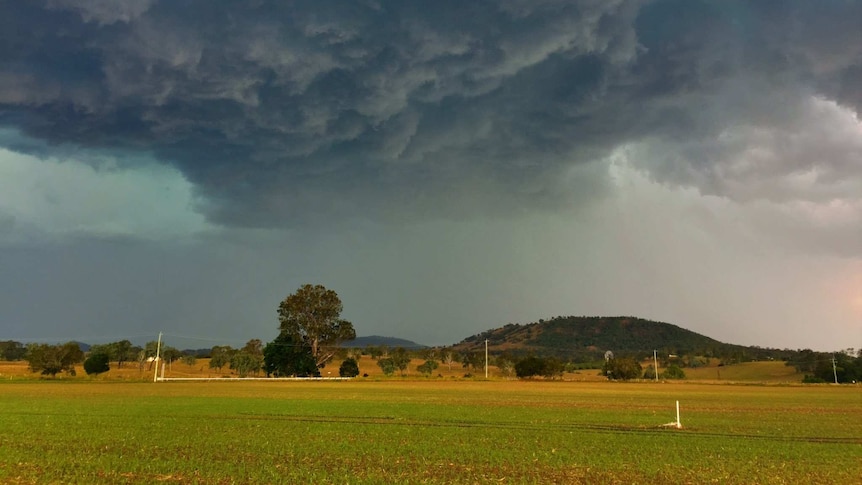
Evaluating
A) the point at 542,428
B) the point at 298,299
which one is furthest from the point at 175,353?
the point at 542,428

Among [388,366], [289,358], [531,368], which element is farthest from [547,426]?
[388,366]

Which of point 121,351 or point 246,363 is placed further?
point 121,351

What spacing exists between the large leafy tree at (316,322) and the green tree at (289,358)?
3.94 feet

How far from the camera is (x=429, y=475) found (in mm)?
13125

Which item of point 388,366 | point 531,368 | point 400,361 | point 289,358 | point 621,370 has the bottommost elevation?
point 621,370

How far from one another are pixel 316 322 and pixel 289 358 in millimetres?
9670

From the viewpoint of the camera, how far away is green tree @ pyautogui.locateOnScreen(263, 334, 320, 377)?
117m

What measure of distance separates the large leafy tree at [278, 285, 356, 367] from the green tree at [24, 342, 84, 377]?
43.6m

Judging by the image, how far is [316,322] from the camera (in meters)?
122

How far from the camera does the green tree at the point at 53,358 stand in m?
107

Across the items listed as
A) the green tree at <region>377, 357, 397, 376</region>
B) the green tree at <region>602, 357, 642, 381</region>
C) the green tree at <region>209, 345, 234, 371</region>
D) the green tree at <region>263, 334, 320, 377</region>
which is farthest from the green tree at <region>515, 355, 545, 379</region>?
the green tree at <region>209, 345, 234, 371</region>

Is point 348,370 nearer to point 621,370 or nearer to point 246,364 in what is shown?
point 246,364

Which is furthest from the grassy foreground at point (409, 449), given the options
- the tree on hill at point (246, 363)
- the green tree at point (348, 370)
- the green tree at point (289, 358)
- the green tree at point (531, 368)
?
the tree on hill at point (246, 363)

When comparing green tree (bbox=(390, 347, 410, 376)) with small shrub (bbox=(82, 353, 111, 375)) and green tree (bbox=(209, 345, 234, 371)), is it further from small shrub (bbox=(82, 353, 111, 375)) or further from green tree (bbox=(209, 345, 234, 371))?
small shrub (bbox=(82, 353, 111, 375))
